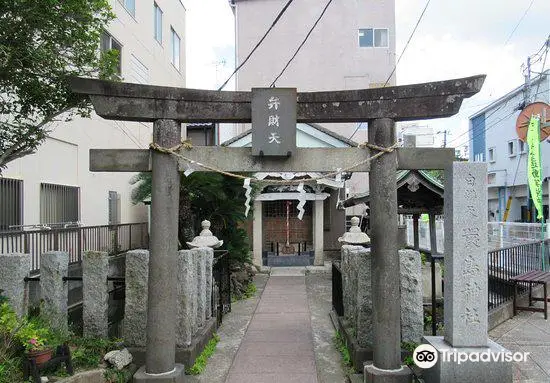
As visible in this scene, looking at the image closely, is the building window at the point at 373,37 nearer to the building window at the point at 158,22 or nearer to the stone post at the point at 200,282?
the building window at the point at 158,22

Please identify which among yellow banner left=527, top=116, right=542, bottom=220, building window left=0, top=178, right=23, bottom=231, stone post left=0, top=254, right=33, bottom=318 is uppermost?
yellow banner left=527, top=116, right=542, bottom=220

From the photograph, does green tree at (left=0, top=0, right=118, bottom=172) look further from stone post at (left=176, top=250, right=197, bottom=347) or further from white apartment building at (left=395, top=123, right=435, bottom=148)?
white apartment building at (left=395, top=123, right=435, bottom=148)

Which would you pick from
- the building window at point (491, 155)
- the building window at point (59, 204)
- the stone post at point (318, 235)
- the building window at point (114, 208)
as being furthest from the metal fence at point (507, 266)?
the building window at point (491, 155)

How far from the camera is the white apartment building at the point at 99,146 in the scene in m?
10.4

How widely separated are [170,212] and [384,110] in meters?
3.24

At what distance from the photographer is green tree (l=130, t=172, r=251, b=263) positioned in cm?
1268

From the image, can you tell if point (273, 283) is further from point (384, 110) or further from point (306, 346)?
point (384, 110)

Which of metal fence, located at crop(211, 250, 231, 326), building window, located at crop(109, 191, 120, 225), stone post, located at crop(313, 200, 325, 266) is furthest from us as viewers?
stone post, located at crop(313, 200, 325, 266)

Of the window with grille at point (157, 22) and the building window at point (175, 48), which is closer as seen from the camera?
the window with grille at point (157, 22)

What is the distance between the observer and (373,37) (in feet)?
92.2

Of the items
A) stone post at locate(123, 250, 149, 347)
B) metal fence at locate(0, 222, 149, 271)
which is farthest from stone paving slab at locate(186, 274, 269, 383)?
metal fence at locate(0, 222, 149, 271)

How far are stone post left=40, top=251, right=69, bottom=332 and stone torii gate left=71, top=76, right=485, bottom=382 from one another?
69.9 inches

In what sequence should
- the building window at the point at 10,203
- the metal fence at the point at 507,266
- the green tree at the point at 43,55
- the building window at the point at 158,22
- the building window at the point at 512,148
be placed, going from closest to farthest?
the green tree at the point at 43,55 < the building window at the point at 10,203 < the metal fence at the point at 507,266 < the building window at the point at 158,22 < the building window at the point at 512,148

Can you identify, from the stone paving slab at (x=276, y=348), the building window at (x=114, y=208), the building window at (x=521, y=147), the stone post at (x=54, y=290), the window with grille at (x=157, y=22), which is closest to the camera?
the stone post at (x=54, y=290)
